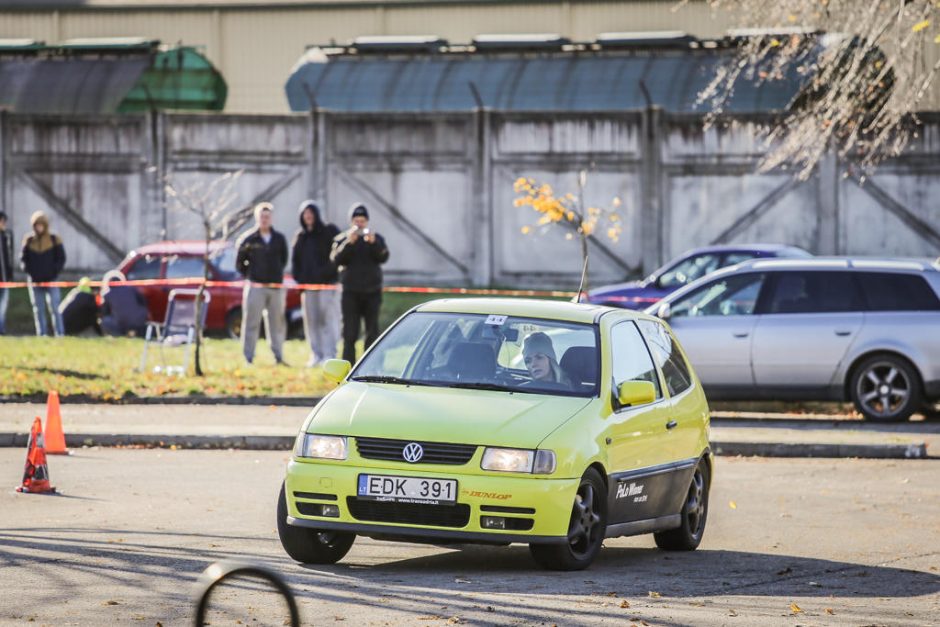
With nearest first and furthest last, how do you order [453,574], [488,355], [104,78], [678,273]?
1. [453,574]
2. [488,355]
3. [678,273]
4. [104,78]

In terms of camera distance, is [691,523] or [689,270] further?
[689,270]

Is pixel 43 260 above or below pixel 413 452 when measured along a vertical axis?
below

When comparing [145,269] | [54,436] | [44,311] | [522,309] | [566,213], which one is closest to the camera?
[522,309]

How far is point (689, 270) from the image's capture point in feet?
85.5

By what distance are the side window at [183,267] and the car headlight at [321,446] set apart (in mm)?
18117

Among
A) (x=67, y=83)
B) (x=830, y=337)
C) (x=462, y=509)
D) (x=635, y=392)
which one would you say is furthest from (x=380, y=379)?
(x=67, y=83)

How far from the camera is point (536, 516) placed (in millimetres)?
9688

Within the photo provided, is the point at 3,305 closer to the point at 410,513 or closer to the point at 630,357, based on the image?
the point at 630,357

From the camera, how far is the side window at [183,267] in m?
27.9

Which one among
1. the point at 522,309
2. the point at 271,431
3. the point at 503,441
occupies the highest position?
the point at 522,309

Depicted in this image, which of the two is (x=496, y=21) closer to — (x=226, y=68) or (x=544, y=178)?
(x=226, y=68)

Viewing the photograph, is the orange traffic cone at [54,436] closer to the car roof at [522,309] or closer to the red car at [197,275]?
the car roof at [522,309]

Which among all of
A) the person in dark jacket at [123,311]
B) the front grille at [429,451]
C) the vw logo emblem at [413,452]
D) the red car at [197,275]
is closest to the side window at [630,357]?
the front grille at [429,451]

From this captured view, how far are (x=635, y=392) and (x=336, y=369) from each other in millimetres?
1804
